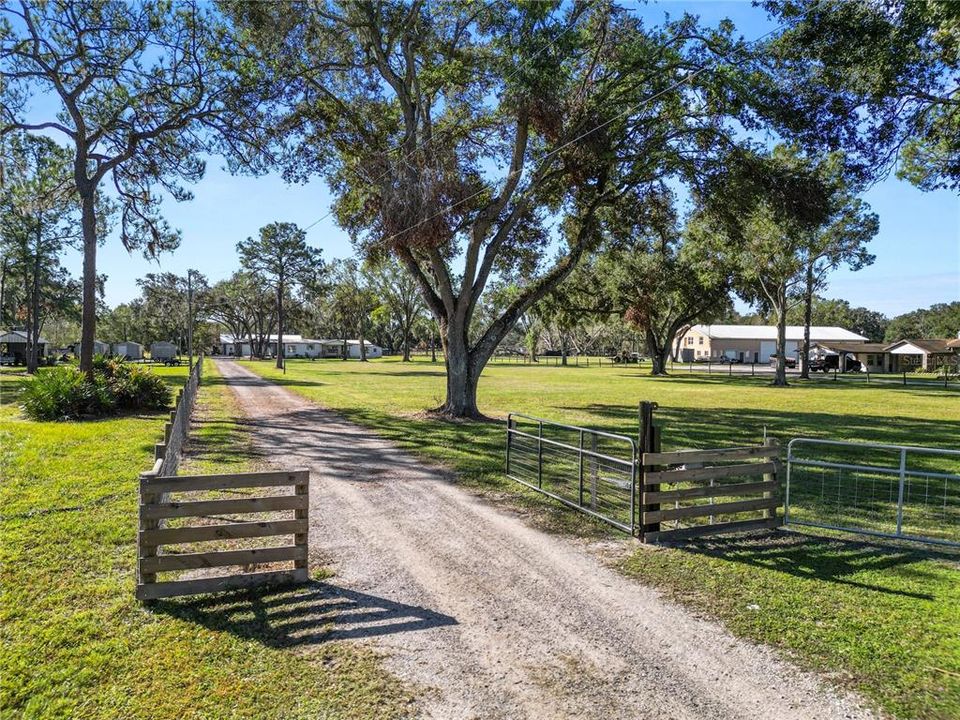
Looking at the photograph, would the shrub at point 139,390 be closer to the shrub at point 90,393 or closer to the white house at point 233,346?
the shrub at point 90,393

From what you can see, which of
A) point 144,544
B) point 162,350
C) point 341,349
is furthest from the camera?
point 341,349

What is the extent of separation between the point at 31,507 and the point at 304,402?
1491 centimetres

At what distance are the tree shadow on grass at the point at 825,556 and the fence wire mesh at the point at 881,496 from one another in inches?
16.4

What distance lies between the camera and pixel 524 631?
4.54 m

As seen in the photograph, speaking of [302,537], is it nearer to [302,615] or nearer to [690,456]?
[302,615]

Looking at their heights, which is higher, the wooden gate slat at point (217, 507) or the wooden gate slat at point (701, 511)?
the wooden gate slat at point (217, 507)

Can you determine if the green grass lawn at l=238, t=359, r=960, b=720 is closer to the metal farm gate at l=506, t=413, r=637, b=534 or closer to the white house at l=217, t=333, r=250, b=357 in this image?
the metal farm gate at l=506, t=413, r=637, b=534

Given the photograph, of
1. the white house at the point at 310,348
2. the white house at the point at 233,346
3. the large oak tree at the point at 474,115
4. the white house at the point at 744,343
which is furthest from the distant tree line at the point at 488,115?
the white house at the point at 233,346

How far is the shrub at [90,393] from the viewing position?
15.9 metres

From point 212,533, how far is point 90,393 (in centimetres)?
1435

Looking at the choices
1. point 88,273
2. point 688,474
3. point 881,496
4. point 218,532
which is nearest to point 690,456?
point 688,474

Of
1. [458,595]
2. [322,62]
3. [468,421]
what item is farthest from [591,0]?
[458,595]

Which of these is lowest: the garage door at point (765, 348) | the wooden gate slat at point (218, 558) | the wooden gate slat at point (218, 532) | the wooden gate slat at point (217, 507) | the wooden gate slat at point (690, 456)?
the wooden gate slat at point (218, 558)

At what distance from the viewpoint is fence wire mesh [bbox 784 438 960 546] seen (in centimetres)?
718
